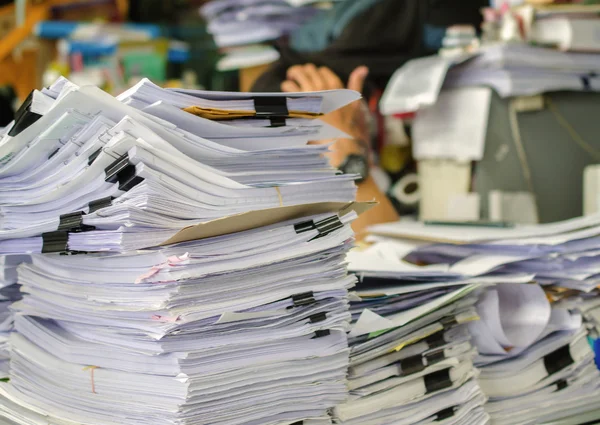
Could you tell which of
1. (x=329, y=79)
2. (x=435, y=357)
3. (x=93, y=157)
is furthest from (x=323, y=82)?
(x=93, y=157)

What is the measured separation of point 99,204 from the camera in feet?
2.37

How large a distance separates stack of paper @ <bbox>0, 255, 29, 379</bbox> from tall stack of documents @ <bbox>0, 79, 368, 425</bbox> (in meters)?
0.08

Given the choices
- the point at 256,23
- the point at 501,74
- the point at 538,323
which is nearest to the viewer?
the point at 538,323

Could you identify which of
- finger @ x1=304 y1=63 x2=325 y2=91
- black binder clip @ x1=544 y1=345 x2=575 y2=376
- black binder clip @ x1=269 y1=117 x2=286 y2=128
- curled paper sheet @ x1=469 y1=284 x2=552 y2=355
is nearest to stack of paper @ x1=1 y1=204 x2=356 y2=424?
black binder clip @ x1=269 y1=117 x2=286 y2=128

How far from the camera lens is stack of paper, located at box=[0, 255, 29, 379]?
35.7 inches

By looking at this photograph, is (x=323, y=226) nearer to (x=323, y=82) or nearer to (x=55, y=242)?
(x=55, y=242)

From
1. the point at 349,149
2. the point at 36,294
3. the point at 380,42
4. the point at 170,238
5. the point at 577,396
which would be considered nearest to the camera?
the point at 170,238

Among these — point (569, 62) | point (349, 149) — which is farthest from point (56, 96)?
point (569, 62)

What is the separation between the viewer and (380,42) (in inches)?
88.5

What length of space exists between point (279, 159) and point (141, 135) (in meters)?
0.16

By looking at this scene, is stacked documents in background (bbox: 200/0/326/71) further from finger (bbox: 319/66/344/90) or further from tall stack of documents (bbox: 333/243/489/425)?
tall stack of documents (bbox: 333/243/489/425)

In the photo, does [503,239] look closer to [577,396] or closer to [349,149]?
[577,396]

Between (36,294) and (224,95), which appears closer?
(224,95)

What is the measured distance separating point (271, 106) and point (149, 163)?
164 millimetres
